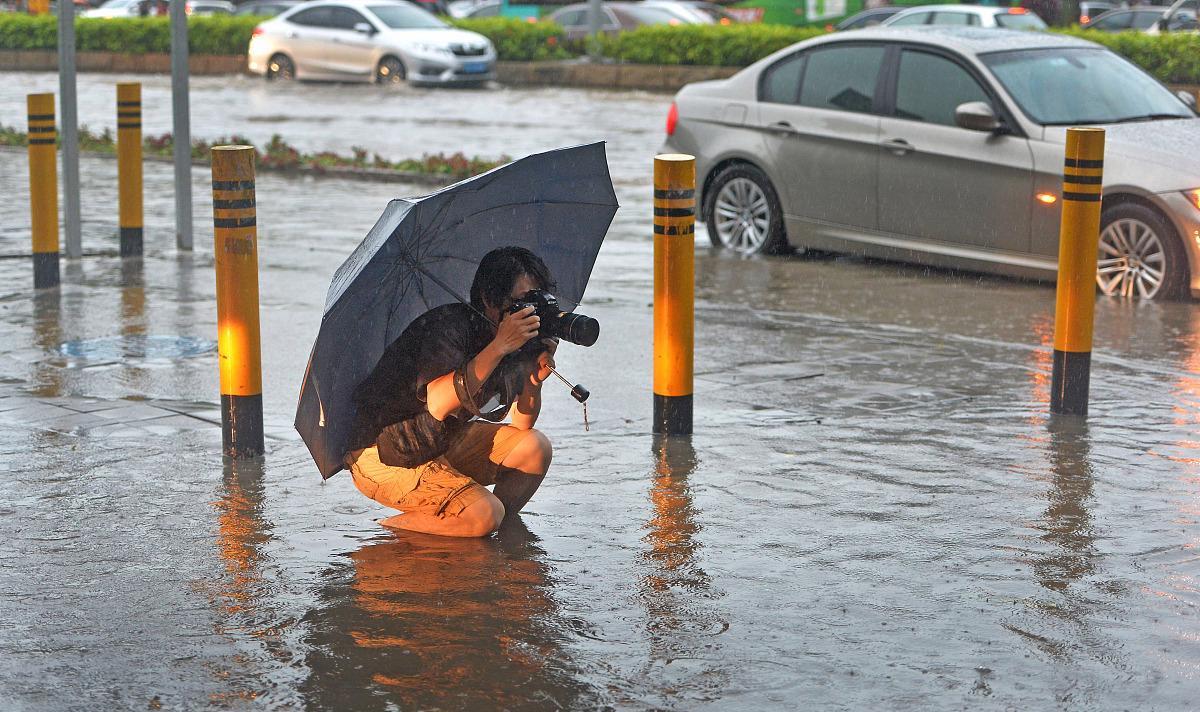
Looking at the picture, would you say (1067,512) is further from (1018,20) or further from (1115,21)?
(1115,21)

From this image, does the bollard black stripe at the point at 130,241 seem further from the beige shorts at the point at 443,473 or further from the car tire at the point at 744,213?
the beige shorts at the point at 443,473

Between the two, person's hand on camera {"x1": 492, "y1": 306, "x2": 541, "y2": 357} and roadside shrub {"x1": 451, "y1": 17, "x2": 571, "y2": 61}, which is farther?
roadside shrub {"x1": 451, "y1": 17, "x2": 571, "y2": 61}

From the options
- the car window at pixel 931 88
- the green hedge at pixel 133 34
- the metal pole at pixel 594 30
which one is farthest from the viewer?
the green hedge at pixel 133 34

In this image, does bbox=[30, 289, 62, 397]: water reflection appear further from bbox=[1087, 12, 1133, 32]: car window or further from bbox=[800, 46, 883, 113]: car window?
bbox=[1087, 12, 1133, 32]: car window

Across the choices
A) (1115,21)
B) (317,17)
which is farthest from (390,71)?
(1115,21)

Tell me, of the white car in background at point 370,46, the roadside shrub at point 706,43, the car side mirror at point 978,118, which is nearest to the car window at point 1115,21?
the roadside shrub at point 706,43

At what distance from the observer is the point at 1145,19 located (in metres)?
35.0

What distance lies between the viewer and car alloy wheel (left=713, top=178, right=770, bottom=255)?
11852 mm

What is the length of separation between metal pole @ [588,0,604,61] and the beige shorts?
84.6 feet

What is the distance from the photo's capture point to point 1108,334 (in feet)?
29.7

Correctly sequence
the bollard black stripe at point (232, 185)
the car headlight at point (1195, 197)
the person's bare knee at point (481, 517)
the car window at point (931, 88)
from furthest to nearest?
the car window at point (931, 88) → the car headlight at point (1195, 197) → the bollard black stripe at point (232, 185) → the person's bare knee at point (481, 517)

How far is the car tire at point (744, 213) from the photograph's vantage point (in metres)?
11.8

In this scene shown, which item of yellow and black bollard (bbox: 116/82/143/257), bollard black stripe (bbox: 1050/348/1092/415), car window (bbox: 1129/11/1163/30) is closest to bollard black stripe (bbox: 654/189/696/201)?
bollard black stripe (bbox: 1050/348/1092/415)

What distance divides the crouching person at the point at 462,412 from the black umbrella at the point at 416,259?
0.24ft
